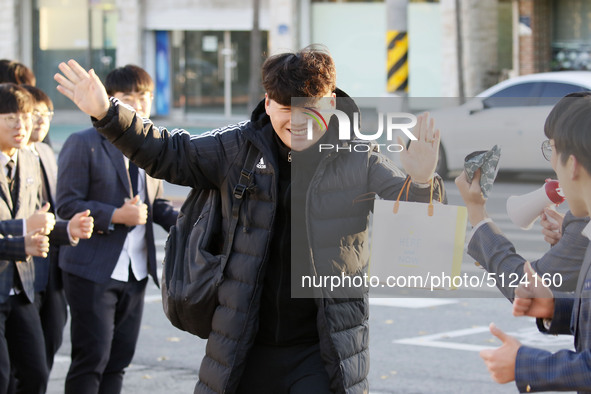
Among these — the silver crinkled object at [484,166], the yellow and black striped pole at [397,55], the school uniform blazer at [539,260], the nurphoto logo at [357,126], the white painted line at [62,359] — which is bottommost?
the white painted line at [62,359]

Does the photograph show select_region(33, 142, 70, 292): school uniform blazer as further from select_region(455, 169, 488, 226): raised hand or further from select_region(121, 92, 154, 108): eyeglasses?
select_region(455, 169, 488, 226): raised hand

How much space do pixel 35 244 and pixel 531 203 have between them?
2.44 m

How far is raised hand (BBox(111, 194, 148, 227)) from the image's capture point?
16.8 feet

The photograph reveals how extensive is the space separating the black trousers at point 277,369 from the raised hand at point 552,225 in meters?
0.92

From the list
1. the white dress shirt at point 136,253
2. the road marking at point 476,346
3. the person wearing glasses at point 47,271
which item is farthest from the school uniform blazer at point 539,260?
the road marking at point 476,346

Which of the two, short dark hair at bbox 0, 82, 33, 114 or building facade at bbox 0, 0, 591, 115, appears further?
building facade at bbox 0, 0, 591, 115

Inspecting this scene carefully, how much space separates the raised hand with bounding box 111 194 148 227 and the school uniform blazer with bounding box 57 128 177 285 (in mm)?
43

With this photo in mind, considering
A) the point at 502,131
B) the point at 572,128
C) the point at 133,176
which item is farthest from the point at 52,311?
the point at 572,128

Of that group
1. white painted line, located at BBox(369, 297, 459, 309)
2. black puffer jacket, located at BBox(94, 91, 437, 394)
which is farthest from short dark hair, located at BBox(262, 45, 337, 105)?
white painted line, located at BBox(369, 297, 459, 309)

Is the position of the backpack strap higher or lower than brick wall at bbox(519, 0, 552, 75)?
lower

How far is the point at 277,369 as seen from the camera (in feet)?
12.0

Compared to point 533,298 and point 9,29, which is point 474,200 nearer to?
point 533,298

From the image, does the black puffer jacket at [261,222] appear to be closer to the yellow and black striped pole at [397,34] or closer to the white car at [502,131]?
the white car at [502,131]

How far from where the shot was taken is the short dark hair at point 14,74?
6.29 metres
